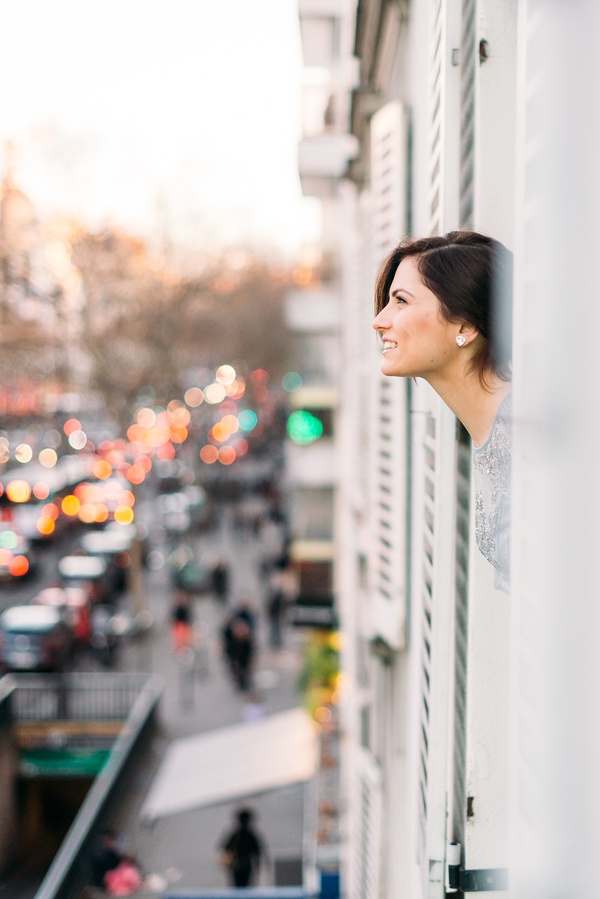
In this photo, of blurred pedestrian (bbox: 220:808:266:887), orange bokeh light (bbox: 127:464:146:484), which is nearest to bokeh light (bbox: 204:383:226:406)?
orange bokeh light (bbox: 127:464:146:484)

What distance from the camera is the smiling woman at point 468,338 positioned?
1939 millimetres

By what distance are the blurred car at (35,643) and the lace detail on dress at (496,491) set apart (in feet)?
67.4

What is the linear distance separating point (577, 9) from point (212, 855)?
1415cm

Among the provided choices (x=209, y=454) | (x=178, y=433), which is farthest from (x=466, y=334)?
(x=209, y=454)

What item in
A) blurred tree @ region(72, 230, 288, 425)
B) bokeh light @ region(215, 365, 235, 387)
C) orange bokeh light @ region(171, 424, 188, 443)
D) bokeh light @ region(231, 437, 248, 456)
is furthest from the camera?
bokeh light @ region(231, 437, 248, 456)

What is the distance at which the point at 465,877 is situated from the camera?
2.39 meters

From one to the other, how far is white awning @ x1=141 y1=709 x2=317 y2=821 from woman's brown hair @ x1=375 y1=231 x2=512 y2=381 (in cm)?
1348

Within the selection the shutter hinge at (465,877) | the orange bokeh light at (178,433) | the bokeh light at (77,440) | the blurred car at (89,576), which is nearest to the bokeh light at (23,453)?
the blurred car at (89,576)

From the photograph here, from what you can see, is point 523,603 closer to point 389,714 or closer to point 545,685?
point 545,685

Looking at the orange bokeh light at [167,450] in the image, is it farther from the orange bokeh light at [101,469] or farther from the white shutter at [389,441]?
the white shutter at [389,441]

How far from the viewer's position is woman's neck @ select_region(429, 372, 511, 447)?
203 cm

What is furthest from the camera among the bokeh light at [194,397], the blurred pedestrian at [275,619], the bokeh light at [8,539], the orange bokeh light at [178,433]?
the bokeh light at [194,397]

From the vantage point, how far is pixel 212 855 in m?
13.8

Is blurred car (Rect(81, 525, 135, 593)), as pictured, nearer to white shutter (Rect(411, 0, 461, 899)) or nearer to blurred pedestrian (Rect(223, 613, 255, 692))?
blurred pedestrian (Rect(223, 613, 255, 692))
